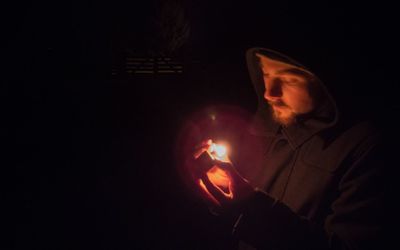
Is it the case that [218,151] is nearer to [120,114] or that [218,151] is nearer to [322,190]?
[322,190]

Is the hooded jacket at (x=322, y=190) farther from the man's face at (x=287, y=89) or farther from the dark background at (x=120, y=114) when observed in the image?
the dark background at (x=120, y=114)

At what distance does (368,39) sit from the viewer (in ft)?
5.91

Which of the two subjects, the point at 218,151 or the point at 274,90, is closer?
the point at 218,151

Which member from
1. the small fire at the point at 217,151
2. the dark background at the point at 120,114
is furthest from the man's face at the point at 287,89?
the small fire at the point at 217,151

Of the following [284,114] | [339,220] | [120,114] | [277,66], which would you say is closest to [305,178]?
[339,220]

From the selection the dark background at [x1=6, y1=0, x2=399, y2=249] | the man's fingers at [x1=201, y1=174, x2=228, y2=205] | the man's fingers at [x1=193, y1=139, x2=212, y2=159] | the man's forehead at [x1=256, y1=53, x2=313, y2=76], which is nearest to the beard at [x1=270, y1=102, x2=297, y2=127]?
the man's forehead at [x1=256, y1=53, x2=313, y2=76]

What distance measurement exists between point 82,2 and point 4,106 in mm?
9088

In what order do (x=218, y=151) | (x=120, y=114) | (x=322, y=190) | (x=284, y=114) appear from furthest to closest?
(x=120, y=114) < (x=284, y=114) < (x=218, y=151) < (x=322, y=190)

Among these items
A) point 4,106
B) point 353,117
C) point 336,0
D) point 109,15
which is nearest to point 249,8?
point 336,0

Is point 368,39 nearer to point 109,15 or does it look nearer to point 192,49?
point 192,49

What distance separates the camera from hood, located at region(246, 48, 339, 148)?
2.04m

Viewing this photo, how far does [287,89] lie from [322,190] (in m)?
0.75

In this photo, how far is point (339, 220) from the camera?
1775 millimetres

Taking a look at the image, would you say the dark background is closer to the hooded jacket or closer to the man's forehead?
the man's forehead
